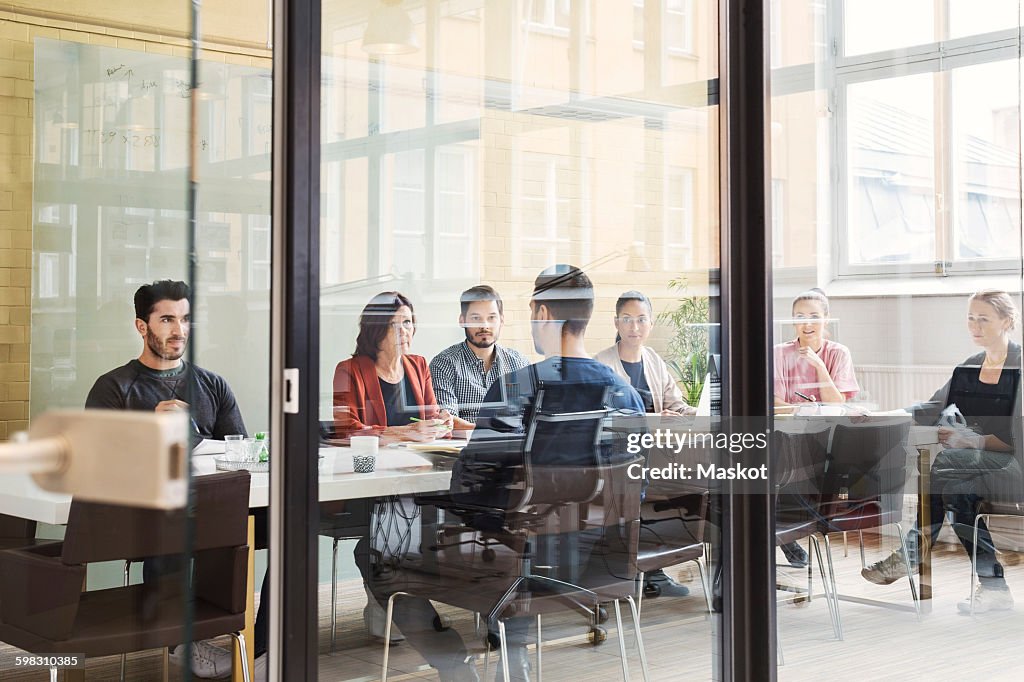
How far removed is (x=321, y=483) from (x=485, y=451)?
45cm

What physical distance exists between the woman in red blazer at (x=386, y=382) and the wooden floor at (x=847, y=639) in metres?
0.69

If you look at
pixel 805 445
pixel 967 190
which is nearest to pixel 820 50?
pixel 967 190

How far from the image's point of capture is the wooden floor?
9.69ft

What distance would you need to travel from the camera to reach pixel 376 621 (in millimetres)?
2582

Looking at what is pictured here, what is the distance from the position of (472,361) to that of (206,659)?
3.27ft

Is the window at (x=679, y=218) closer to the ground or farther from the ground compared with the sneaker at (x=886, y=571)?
farther from the ground

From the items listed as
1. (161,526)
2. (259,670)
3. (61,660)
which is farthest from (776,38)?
(61,660)

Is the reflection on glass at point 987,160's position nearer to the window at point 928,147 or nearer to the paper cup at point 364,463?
the window at point 928,147

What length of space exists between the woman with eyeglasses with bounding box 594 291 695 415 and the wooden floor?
48cm

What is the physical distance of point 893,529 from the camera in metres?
3.10

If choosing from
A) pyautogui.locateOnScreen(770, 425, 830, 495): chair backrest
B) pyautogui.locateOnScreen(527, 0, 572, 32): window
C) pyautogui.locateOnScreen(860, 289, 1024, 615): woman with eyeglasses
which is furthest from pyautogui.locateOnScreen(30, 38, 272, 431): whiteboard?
pyautogui.locateOnScreen(860, 289, 1024, 615): woman with eyeglasses

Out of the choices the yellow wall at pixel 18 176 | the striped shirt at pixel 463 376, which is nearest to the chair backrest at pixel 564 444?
the striped shirt at pixel 463 376

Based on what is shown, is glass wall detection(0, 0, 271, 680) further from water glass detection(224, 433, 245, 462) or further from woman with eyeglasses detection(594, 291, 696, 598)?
woman with eyeglasses detection(594, 291, 696, 598)

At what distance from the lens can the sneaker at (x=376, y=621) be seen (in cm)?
255
